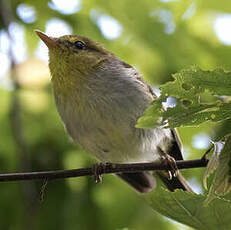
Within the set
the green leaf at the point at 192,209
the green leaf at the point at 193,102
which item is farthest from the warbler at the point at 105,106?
the green leaf at the point at 193,102

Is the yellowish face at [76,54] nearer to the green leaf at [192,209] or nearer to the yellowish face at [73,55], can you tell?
the yellowish face at [73,55]

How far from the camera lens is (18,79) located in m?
5.30

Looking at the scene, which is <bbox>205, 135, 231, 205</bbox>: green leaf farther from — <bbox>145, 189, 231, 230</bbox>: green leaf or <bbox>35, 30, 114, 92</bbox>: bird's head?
<bbox>35, 30, 114, 92</bbox>: bird's head

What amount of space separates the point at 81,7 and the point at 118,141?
6.11 feet

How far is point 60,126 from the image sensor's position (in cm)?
525

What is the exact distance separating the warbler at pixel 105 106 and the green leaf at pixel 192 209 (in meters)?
1.53

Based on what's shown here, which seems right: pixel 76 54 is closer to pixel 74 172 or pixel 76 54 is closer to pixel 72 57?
pixel 72 57

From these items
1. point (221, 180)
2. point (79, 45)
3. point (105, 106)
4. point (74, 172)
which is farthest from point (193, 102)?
point (79, 45)

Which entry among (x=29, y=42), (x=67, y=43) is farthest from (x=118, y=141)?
(x=29, y=42)

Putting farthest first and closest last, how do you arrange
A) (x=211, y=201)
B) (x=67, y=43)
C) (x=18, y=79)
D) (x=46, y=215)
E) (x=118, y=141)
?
(x=18, y=79) < (x=46, y=215) < (x=67, y=43) < (x=118, y=141) < (x=211, y=201)

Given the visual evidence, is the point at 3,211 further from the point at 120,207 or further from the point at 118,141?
the point at 118,141

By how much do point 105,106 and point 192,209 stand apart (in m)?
1.75

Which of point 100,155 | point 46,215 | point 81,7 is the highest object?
point 81,7

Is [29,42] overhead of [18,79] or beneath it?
overhead
